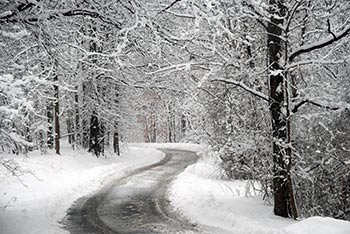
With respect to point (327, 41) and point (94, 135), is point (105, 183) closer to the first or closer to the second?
point (94, 135)

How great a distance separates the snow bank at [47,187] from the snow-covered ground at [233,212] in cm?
377

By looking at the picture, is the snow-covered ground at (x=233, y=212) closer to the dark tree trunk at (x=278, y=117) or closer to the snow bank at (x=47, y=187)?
the dark tree trunk at (x=278, y=117)

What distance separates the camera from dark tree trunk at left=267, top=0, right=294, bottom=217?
10.2m

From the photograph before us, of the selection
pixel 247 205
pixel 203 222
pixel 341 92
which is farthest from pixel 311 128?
pixel 203 222

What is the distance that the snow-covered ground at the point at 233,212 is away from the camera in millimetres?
8250

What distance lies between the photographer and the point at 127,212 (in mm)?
13047

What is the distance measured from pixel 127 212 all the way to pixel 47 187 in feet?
15.5

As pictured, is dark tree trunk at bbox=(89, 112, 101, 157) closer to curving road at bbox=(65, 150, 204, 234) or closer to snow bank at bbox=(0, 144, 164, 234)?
snow bank at bbox=(0, 144, 164, 234)

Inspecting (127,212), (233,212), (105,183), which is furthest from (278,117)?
(105,183)

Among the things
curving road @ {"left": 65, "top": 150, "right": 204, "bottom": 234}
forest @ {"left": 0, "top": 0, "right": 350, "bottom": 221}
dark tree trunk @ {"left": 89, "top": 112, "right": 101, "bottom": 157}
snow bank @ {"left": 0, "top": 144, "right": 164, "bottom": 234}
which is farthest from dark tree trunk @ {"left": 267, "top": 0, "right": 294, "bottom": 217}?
dark tree trunk @ {"left": 89, "top": 112, "right": 101, "bottom": 157}

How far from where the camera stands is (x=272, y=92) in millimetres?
10562

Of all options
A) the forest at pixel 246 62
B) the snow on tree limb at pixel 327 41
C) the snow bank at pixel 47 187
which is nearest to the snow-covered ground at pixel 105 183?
the snow bank at pixel 47 187

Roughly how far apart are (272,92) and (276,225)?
3294mm

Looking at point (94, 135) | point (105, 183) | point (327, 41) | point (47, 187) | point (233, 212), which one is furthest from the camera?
point (94, 135)
